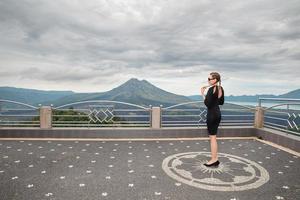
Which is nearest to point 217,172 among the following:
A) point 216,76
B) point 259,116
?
point 216,76

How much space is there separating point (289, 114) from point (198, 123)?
330 cm

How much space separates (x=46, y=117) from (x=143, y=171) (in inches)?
222

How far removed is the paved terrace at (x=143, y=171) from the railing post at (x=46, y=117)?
0.95 meters

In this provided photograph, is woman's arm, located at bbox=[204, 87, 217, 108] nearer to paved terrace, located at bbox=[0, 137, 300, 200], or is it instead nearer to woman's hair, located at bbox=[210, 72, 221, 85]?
woman's hair, located at bbox=[210, 72, 221, 85]

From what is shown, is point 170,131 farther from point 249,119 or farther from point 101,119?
point 249,119

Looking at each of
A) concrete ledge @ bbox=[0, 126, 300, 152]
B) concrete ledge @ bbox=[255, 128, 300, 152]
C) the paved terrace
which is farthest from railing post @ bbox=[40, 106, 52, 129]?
concrete ledge @ bbox=[255, 128, 300, 152]

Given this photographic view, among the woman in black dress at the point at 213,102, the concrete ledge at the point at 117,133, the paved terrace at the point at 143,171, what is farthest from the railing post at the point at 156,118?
the woman in black dress at the point at 213,102

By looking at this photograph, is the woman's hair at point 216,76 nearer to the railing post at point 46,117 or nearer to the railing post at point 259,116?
the railing post at point 259,116

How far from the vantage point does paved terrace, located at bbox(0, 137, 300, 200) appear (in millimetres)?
4637

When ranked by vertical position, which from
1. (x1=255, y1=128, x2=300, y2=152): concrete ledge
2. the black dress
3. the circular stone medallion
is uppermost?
the black dress

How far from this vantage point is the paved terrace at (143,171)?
4637 mm

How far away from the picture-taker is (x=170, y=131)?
9781 millimetres

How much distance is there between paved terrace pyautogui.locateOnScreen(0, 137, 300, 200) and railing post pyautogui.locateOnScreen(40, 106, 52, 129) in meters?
0.95

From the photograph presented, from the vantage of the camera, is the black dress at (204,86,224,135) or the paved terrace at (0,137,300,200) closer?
the paved terrace at (0,137,300,200)
